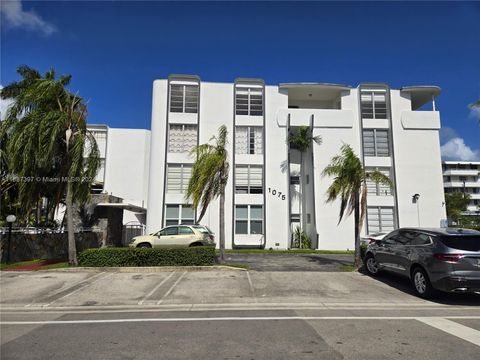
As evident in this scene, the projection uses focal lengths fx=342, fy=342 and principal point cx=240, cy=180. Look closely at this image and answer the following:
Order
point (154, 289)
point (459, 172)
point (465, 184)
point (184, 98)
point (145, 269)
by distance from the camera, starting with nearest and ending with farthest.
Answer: point (154, 289)
point (145, 269)
point (184, 98)
point (459, 172)
point (465, 184)

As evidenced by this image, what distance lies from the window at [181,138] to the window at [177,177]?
123 cm

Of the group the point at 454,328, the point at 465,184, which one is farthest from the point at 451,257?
the point at 465,184

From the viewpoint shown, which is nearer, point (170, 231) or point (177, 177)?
point (170, 231)

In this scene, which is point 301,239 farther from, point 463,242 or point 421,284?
point 463,242

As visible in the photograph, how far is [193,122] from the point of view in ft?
83.9

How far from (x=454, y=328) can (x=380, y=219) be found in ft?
67.4

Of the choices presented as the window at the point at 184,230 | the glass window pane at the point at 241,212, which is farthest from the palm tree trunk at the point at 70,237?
the glass window pane at the point at 241,212

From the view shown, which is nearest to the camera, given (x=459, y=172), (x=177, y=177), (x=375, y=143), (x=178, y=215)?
(x=178, y=215)

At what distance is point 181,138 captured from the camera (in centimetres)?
2559

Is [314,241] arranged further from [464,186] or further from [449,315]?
[464,186]

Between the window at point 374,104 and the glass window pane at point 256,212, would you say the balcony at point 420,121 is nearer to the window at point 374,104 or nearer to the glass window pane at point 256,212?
the window at point 374,104

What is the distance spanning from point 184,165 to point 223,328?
1989cm

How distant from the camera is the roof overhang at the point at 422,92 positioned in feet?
88.2

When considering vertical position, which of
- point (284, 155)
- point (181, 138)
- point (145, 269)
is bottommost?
point (145, 269)
